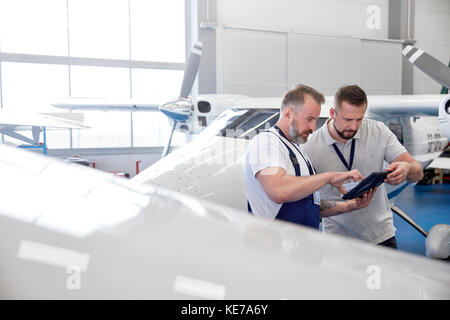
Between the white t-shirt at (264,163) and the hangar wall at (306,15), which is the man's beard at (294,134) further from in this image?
the hangar wall at (306,15)

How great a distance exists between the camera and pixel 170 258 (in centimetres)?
65

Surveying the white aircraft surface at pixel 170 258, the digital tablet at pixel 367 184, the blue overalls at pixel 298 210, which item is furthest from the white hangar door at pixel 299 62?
the white aircraft surface at pixel 170 258

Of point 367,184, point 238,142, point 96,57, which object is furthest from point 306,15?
point 367,184

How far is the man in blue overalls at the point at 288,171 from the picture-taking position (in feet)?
→ 5.89

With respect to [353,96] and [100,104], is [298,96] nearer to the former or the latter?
[353,96]

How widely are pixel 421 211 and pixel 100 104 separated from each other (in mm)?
7648

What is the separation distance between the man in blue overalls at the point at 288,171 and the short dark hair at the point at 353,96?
0.40m

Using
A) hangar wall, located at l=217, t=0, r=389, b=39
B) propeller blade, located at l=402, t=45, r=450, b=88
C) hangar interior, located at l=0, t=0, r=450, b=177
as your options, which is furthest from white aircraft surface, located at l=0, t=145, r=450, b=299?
hangar wall, located at l=217, t=0, r=389, b=39

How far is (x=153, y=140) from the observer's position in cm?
1294

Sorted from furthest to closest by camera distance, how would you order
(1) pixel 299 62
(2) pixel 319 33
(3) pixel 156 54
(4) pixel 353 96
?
(2) pixel 319 33 → (1) pixel 299 62 → (3) pixel 156 54 → (4) pixel 353 96

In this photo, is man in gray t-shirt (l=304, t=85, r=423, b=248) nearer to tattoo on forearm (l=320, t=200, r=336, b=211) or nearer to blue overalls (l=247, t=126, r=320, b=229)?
tattoo on forearm (l=320, t=200, r=336, b=211)

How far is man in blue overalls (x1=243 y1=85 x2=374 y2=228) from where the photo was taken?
1.79 m

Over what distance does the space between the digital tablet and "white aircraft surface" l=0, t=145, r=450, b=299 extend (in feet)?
4.58
